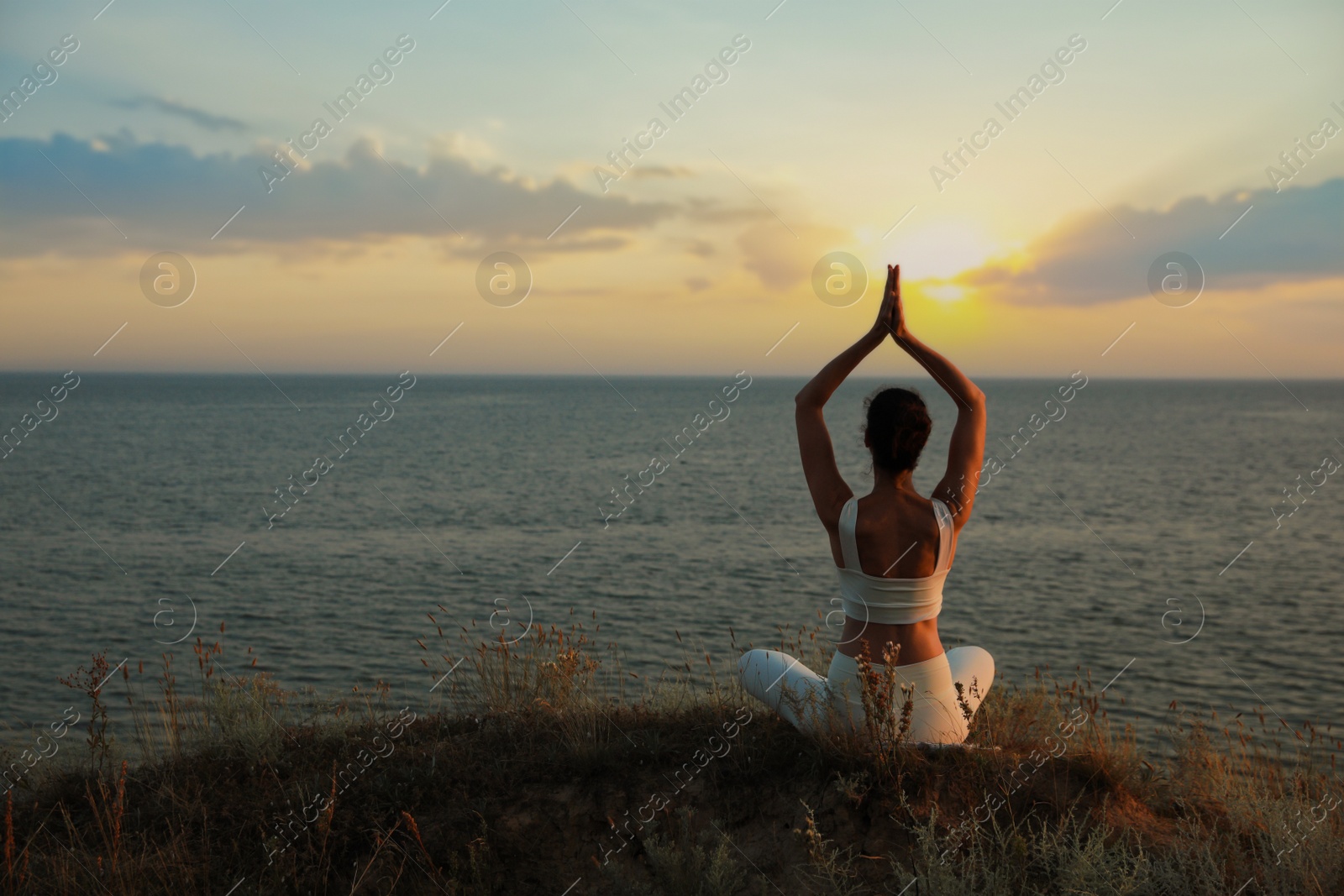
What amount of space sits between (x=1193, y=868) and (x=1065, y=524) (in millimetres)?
31903

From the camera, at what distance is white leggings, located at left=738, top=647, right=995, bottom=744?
495cm

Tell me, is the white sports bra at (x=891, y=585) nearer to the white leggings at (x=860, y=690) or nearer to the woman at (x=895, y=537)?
the woman at (x=895, y=537)

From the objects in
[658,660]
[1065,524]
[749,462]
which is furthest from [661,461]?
[658,660]

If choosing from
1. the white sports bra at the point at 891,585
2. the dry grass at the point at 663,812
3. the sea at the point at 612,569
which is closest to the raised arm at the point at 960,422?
the white sports bra at the point at 891,585

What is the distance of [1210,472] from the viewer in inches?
2104

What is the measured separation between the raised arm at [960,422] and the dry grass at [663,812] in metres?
1.04

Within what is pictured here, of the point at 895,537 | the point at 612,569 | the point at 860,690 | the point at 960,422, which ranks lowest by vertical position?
the point at 612,569

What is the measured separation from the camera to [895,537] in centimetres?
486

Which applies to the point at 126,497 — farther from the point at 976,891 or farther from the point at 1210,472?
the point at 1210,472

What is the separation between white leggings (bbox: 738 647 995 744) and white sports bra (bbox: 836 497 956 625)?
269 millimetres

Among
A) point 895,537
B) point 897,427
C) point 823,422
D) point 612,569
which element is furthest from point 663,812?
point 612,569

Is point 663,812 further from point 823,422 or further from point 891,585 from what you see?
point 823,422

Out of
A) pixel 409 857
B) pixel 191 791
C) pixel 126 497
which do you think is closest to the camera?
pixel 409 857

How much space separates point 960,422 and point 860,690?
1549 millimetres
